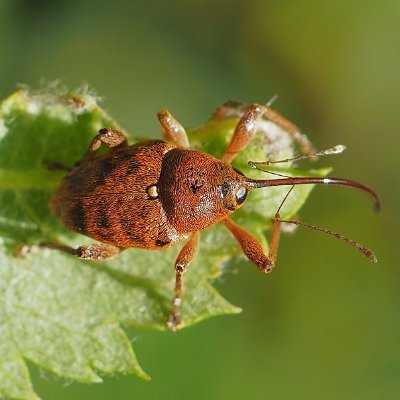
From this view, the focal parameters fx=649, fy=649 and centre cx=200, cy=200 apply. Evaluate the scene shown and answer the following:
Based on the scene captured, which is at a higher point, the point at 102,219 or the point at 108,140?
the point at 108,140

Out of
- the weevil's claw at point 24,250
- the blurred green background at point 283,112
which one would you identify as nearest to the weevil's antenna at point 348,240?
the blurred green background at point 283,112

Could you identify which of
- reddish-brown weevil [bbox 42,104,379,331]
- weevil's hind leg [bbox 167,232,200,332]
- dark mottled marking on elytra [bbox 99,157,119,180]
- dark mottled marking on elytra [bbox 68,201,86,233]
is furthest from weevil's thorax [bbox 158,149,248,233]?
dark mottled marking on elytra [bbox 68,201,86,233]

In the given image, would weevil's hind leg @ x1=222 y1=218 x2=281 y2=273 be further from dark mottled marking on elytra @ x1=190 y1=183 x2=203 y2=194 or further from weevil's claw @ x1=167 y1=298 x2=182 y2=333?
weevil's claw @ x1=167 y1=298 x2=182 y2=333

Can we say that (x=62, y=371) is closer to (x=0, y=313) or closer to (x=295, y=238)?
(x=0, y=313)

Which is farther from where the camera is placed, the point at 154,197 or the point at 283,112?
the point at 283,112

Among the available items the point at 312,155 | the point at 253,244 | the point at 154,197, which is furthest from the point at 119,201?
the point at 312,155

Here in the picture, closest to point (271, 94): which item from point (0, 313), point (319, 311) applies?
point (319, 311)

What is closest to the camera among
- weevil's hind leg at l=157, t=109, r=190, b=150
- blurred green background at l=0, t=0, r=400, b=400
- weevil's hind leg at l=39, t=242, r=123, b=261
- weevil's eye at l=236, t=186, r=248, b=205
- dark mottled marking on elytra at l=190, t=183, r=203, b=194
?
weevil's hind leg at l=39, t=242, r=123, b=261

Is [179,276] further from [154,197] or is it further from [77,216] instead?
[77,216]
